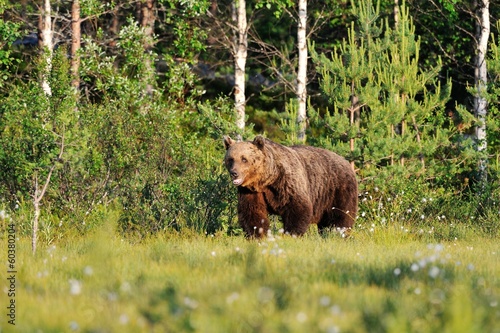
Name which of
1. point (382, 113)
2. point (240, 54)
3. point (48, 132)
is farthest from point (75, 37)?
point (48, 132)

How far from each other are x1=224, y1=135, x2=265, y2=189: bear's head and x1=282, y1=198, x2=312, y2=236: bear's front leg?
56 centimetres

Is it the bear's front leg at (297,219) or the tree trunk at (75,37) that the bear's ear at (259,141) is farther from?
the tree trunk at (75,37)

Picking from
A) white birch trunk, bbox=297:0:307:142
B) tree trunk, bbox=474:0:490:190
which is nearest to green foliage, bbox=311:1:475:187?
tree trunk, bbox=474:0:490:190

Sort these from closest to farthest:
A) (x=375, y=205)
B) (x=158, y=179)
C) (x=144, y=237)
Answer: (x=144, y=237) → (x=158, y=179) → (x=375, y=205)

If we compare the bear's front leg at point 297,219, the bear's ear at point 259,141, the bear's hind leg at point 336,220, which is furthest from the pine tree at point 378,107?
the bear's ear at point 259,141

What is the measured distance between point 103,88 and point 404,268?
1145 cm

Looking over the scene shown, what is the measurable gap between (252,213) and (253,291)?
465 centimetres

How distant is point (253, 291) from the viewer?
5246 mm

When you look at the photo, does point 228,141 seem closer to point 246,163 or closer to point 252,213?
point 246,163

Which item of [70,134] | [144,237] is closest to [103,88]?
[144,237]

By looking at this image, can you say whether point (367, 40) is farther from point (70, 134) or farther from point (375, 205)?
point (70, 134)

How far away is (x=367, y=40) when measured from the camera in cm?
1489

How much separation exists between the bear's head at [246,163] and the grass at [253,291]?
193 centimetres

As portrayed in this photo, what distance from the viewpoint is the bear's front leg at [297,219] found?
9.98 meters
